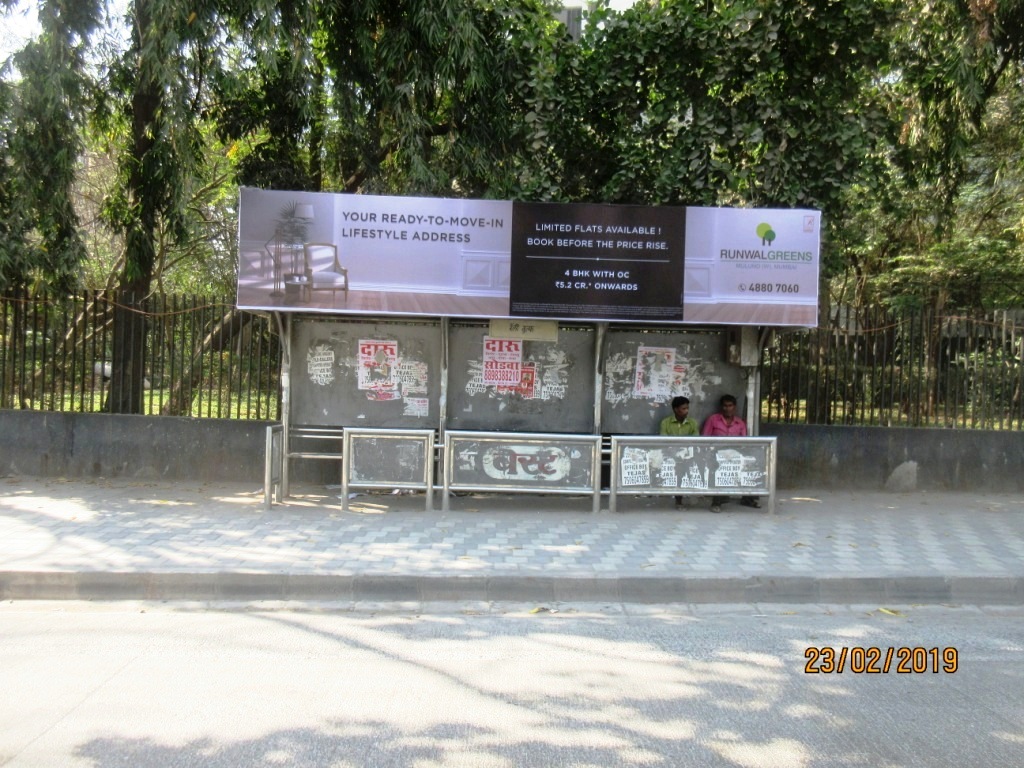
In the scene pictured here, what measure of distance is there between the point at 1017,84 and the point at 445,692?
44.1 feet

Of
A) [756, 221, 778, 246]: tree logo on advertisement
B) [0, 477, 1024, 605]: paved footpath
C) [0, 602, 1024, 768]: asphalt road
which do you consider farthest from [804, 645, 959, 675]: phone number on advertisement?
[756, 221, 778, 246]: tree logo on advertisement

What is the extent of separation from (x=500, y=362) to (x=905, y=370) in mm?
Answer: 5190

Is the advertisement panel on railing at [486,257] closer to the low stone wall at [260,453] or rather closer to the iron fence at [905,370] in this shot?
the iron fence at [905,370]

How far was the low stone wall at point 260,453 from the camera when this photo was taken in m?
10.3

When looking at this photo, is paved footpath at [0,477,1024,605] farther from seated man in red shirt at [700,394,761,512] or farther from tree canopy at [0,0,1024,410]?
tree canopy at [0,0,1024,410]

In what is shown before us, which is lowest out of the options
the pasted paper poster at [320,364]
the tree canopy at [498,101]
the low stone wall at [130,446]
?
the low stone wall at [130,446]

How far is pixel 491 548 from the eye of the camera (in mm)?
7488

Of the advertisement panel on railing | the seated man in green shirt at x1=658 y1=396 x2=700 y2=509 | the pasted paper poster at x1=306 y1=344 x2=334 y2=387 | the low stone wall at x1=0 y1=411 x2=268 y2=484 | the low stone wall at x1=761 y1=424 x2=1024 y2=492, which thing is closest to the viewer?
the advertisement panel on railing

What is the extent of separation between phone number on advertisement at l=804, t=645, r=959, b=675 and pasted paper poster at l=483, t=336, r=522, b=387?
5.28 meters

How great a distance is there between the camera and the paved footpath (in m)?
6.47

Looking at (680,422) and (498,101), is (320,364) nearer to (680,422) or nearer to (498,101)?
(498,101)

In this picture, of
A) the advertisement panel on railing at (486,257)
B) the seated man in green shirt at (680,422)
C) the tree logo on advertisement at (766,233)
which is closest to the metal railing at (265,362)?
the seated man in green shirt at (680,422)

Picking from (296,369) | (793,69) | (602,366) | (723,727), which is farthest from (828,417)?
(723,727)

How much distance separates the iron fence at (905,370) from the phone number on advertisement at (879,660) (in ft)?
18.4
